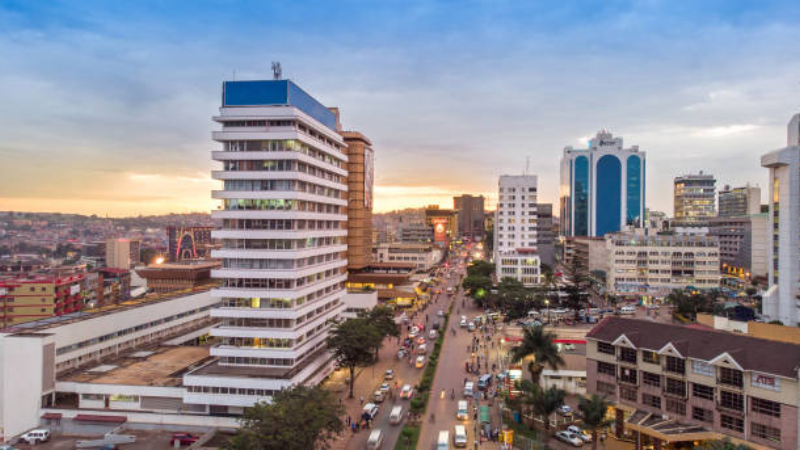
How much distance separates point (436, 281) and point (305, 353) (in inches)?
3879

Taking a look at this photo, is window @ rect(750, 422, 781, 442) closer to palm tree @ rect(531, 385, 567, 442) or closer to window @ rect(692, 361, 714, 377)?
window @ rect(692, 361, 714, 377)

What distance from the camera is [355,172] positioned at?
109500mm

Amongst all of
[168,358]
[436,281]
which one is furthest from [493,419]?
[436,281]

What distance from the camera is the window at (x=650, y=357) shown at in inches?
1545

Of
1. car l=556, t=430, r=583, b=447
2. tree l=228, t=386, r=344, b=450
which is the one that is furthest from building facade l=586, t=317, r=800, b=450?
tree l=228, t=386, r=344, b=450

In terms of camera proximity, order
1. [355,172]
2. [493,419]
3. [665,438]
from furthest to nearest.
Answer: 1. [355,172]
2. [493,419]
3. [665,438]

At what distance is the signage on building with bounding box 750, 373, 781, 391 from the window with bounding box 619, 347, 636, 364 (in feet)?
28.3

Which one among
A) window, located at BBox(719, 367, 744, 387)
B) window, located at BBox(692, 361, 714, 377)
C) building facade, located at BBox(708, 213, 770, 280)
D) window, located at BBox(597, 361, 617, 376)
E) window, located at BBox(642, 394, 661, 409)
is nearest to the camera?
window, located at BBox(719, 367, 744, 387)

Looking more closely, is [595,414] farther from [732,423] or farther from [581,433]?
[732,423]

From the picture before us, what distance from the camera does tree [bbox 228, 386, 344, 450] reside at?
30.0 metres

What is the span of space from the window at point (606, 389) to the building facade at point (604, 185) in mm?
144944

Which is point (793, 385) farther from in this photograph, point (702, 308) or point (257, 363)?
Answer: point (702, 308)

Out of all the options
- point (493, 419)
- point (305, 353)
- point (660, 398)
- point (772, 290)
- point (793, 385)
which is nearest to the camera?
point (793, 385)

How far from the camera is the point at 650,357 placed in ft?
130
